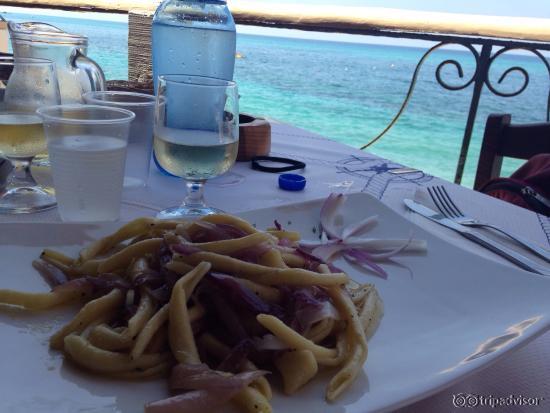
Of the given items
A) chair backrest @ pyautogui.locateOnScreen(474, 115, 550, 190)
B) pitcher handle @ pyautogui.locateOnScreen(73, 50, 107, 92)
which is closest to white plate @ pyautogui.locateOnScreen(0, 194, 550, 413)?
pitcher handle @ pyautogui.locateOnScreen(73, 50, 107, 92)

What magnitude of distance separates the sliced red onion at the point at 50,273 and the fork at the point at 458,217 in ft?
2.04

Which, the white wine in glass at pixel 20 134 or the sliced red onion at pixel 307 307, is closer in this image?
the sliced red onion at pixel 307 307

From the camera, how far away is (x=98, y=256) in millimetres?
671

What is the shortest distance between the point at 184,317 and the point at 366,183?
0.72 metres

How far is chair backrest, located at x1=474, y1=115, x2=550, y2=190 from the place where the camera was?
154cm

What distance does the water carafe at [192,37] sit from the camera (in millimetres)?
1087

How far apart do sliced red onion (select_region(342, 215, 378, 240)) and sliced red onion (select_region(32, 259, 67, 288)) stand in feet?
1.27

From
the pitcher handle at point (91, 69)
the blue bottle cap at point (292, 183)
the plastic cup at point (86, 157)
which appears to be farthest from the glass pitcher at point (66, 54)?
the blue bottle cap at point (292, 183)

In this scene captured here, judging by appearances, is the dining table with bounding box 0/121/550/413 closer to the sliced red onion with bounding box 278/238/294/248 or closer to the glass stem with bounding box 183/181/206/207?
the glass stem with bounding box 183/181/206/207

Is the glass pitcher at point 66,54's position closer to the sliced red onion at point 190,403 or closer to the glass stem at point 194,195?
the glass stem at point 194,195

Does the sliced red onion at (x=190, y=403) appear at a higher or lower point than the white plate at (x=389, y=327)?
higher

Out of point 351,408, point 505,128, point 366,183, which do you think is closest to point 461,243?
point 366,183

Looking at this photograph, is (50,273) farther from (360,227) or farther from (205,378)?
(360,227)

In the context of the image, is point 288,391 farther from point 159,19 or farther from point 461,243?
point 159,19
